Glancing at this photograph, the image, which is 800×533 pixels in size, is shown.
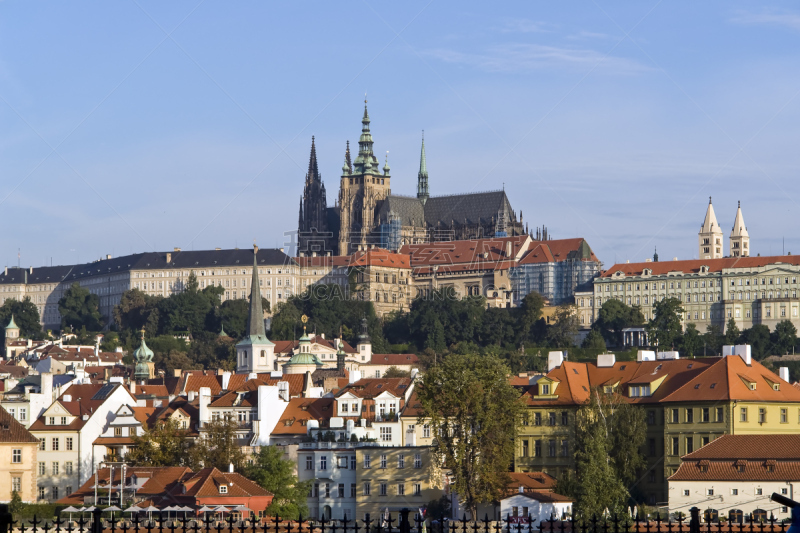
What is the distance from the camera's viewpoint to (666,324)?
569 feet

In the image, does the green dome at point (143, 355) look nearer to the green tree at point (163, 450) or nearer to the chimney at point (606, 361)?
the chimney at point (606, 361)

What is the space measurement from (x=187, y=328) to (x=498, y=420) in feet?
440

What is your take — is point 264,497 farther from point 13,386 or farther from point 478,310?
point 478,310

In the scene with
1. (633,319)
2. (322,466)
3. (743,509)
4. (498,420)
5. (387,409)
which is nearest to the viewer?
(743,509)

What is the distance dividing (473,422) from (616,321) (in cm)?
12683

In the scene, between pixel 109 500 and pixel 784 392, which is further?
pixel 784 392

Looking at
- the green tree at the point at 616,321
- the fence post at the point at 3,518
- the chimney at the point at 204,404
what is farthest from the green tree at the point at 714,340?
the fence post at the point at 3,518

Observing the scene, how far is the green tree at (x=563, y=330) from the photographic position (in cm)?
18306

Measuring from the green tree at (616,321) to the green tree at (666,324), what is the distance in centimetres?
584

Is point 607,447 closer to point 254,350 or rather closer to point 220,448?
point 220,448

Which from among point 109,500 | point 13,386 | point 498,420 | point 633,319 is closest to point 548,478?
point 498,420

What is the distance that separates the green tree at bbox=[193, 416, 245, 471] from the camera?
2611 inches

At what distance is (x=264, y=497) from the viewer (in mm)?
58875

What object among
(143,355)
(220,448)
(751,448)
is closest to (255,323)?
(143,355)
